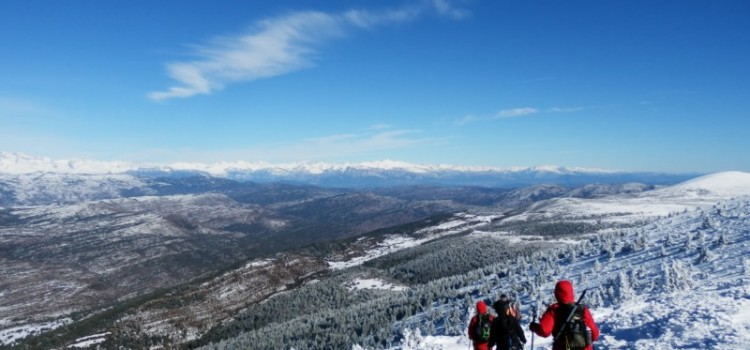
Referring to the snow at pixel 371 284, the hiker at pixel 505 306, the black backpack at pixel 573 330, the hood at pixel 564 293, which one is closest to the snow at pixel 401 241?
the snow at pixel 371 284

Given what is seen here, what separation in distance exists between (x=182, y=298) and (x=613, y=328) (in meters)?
111

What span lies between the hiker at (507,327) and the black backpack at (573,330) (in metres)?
1.93

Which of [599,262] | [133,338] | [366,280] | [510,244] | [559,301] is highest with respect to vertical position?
[559,301]

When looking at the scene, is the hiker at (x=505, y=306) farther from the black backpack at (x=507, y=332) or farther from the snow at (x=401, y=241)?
the snow at (x=401, y=241)

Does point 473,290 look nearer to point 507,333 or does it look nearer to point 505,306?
point 507,333

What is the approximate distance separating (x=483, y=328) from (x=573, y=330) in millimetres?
3403

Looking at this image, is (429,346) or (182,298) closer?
(429,346)

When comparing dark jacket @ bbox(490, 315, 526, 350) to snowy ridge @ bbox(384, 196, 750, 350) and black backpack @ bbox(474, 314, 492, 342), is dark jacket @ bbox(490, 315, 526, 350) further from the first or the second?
snowy ridge @ bbox(384, 196, 750, 350)

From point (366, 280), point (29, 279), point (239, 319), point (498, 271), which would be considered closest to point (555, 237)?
point (366, 280)

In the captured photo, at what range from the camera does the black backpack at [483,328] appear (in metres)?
12.5

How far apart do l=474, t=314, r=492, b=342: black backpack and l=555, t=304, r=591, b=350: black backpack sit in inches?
116

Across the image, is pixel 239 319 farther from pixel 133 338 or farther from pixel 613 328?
pixel 613 328

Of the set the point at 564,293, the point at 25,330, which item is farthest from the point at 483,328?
the point at 25,330

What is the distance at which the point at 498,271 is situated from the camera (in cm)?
5944
